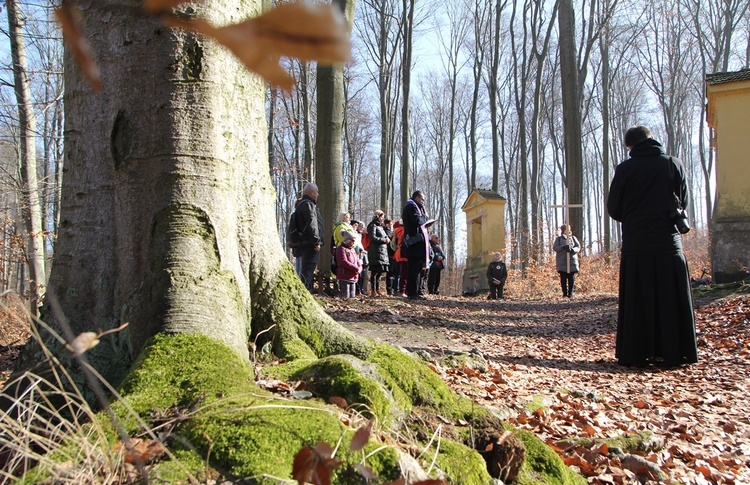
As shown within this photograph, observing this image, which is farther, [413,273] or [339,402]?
[413,273]

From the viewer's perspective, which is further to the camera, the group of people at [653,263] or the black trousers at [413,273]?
the black trousers at [413,273]

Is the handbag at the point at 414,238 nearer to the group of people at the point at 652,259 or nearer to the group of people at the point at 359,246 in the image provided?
the group of people at the point at 359,246

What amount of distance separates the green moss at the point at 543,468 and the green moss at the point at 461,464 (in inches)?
11.5

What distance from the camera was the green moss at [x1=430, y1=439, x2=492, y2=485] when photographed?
1.91m

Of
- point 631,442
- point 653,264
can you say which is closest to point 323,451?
point 631,442

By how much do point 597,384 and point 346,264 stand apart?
582cm

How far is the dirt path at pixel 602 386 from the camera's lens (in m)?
2.91

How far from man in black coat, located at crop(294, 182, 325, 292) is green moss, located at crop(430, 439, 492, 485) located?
23.8 feet

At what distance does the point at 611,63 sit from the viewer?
32281 millimetres

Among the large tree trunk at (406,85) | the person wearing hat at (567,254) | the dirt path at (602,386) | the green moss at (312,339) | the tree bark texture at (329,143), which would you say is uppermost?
the large tree trunk at (406,85)

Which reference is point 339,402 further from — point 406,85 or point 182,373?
point 406,85

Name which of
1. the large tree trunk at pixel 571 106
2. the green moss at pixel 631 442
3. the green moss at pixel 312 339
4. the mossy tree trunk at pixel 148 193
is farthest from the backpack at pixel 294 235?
the large tree trunk at pixel 571 106

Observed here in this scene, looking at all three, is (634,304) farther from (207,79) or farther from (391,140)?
(391,140)

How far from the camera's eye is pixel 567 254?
15.2m
